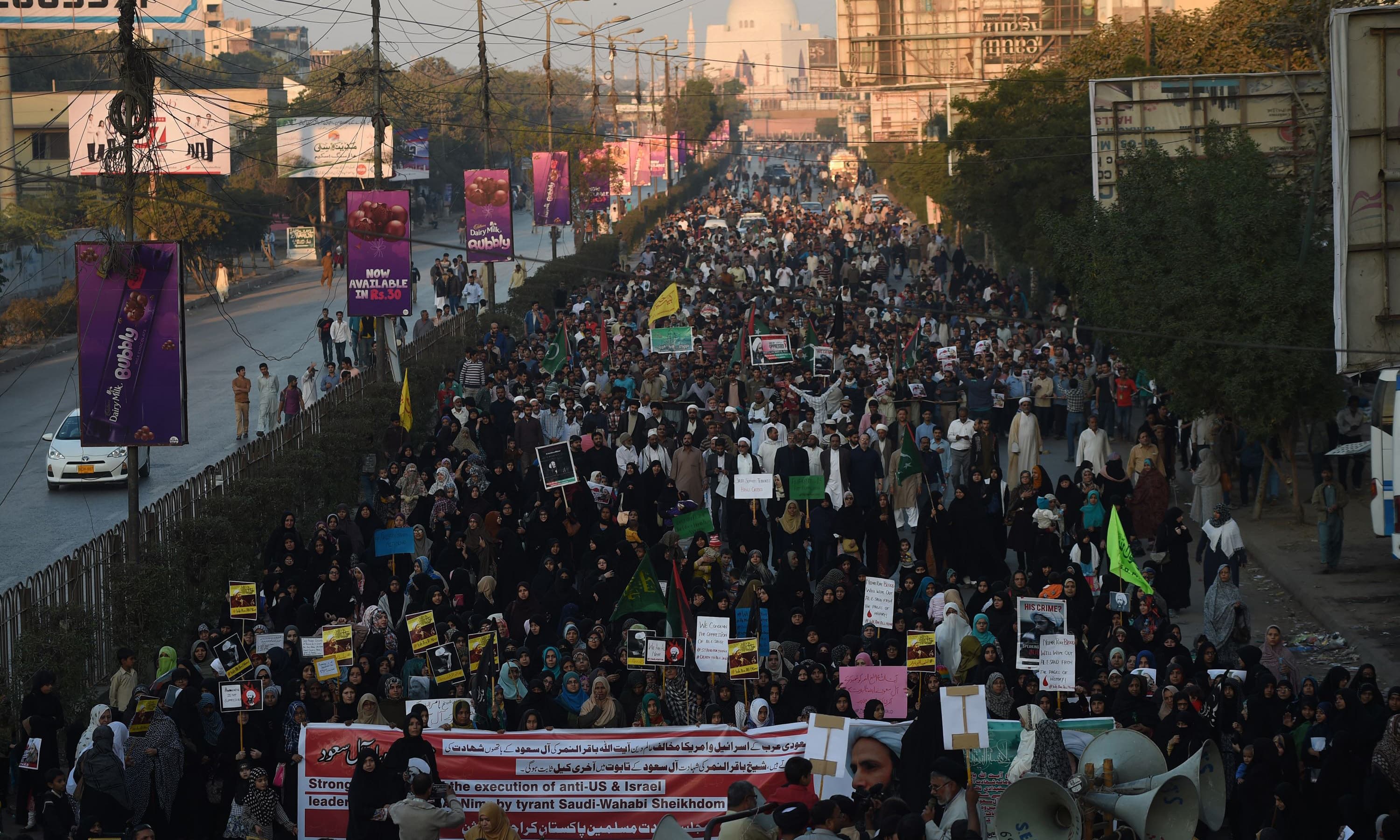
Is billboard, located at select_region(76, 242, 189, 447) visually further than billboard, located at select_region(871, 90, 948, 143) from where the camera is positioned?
No

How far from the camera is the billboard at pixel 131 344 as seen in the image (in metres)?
15.2

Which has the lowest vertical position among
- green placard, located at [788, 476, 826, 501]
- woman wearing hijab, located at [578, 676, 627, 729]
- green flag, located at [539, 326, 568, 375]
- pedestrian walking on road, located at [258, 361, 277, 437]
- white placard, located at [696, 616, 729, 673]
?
woman wearing hijab, located at [578, 676, 627, 729]

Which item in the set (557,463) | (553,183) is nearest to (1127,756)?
(557,463)

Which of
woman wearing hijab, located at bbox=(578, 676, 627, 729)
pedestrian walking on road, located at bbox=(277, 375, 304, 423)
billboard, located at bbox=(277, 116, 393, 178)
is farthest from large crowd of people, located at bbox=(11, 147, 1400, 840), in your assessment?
billboard, located at bbox=(277, 116, 393, 178)

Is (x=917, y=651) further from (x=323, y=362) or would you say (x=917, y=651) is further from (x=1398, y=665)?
(x=323, y=362)

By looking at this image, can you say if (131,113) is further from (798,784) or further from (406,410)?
(798,784)

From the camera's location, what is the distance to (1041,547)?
55.5 ft

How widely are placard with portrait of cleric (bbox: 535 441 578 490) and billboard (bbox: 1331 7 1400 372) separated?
7.60 m

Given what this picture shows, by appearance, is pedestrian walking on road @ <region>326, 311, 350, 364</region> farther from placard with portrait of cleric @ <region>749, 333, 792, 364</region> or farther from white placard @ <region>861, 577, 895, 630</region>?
white placard @ <region>861, 577, 895, 630</region>

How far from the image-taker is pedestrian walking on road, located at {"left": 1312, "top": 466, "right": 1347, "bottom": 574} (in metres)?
17.8

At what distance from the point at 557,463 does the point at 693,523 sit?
2.14 meters

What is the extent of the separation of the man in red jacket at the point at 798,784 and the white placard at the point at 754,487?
7.16 m

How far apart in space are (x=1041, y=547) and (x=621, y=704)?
5864 millimetres

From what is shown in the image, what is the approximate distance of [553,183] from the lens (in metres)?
41.9
